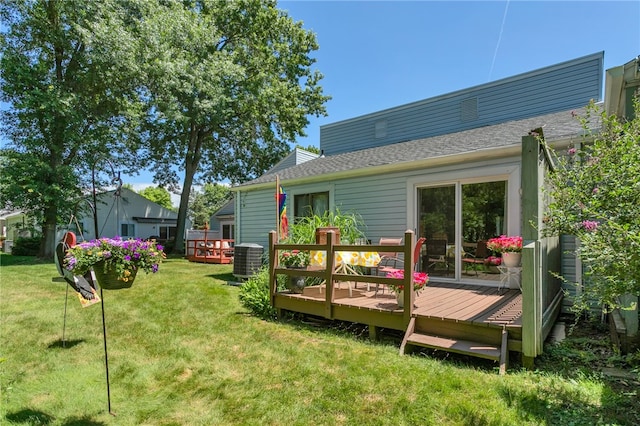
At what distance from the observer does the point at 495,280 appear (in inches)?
235

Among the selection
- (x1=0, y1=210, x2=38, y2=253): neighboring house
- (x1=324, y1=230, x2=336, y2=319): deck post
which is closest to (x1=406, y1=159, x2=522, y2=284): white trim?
(x1=324, y1=230, x2=336, y2=319): deck post

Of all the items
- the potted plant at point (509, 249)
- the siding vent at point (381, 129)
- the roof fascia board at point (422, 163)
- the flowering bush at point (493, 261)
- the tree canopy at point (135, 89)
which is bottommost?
the flowering bush at point (493, 261)

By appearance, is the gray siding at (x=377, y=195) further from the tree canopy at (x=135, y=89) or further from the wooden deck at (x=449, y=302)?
the tree canopy at (x=135, y=89)

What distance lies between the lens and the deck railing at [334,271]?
4051 millimetres

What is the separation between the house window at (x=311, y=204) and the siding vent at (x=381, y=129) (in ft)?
13.1

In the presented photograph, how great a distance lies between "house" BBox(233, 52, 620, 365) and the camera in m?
3.46

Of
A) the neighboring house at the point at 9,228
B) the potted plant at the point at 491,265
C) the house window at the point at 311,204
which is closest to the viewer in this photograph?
the potted plant at the point at 491,265

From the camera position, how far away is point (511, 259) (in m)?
5.24

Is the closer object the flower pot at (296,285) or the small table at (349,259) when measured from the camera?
the small table at (349,259)

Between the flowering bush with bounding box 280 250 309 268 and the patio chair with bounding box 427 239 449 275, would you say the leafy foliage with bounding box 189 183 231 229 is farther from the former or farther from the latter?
the patio chair with bounding box 427 239 449 275

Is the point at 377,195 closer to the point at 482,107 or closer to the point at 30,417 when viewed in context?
the point at 482,107

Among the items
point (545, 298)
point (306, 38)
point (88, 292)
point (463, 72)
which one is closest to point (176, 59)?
point (306, 38)

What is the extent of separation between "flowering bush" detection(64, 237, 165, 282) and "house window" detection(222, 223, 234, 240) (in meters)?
17.3

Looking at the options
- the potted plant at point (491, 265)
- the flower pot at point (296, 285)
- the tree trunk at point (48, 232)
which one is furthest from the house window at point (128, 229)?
the potted plant at point (491, 265)
